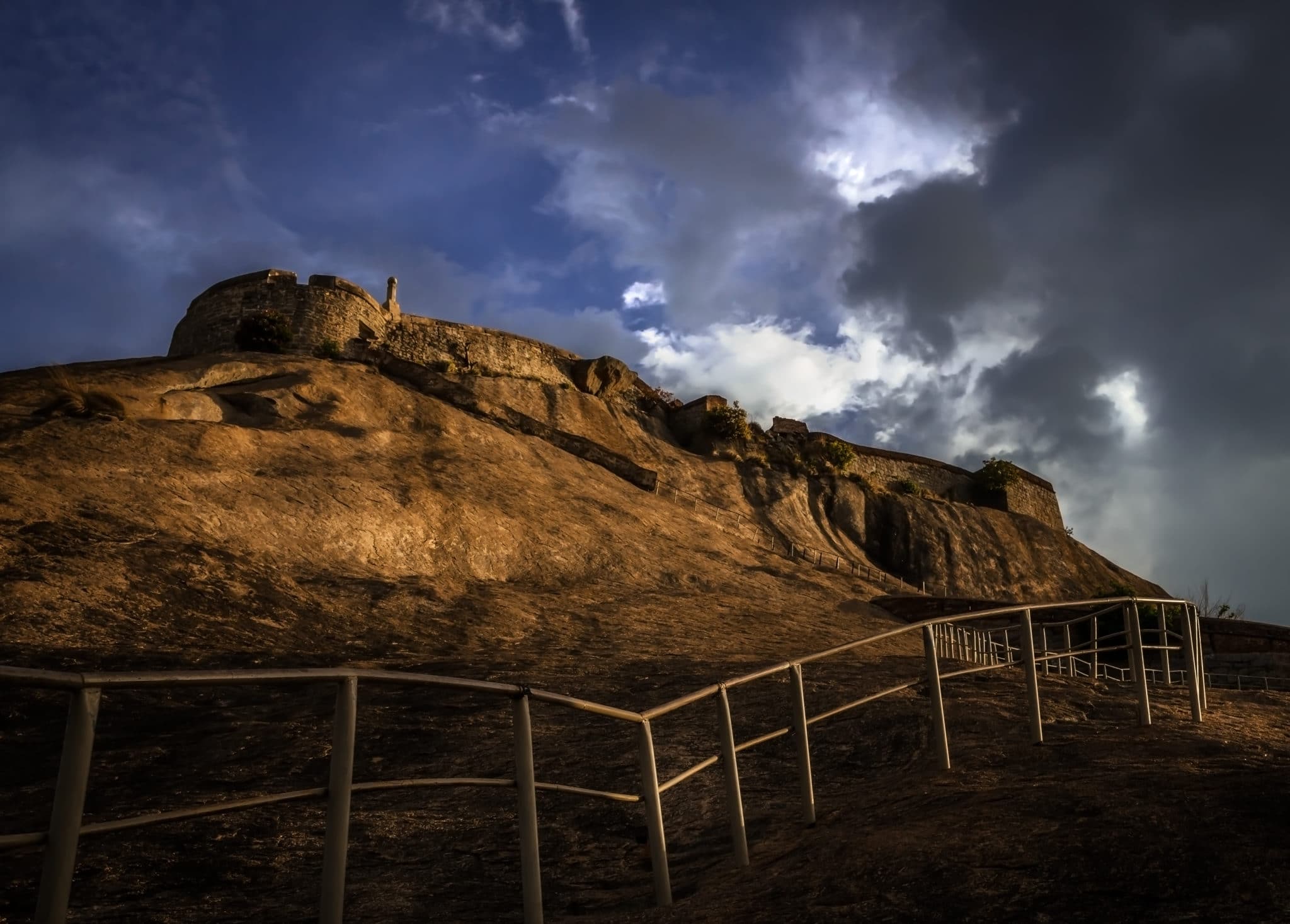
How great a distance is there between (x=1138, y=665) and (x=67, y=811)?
756cm

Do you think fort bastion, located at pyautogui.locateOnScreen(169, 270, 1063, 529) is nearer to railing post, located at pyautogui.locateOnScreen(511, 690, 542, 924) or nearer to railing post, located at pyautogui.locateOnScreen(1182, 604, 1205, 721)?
railing post, located at pyautogui.locateOnScreen(1182, 604, 1205, 721)

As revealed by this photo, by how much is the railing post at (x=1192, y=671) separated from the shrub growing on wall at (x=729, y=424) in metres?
27.4

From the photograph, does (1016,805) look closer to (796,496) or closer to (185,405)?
(185,405)

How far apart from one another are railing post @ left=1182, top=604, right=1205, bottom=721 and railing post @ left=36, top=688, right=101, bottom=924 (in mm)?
8389

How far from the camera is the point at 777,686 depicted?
1089 centimetres

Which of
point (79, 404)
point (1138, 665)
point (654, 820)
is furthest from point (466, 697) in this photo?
point (79, 404)

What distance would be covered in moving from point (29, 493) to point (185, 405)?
644 cm

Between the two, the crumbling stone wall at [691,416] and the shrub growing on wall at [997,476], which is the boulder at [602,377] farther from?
the shrub growing on wall at [997,476]

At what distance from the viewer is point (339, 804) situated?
3299 mm

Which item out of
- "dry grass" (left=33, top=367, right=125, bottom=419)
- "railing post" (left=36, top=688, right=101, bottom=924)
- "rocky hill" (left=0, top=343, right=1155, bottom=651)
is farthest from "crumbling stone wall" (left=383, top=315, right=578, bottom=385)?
"railing post" (left=36, top=688, right=101, bottom=924)

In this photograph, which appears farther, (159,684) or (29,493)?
(29,493)

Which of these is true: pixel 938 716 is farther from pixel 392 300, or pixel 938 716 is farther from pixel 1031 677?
pixel 392 300

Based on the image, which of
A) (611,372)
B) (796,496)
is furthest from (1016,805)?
(611,372)

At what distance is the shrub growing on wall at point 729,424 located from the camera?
36219 millimetres
